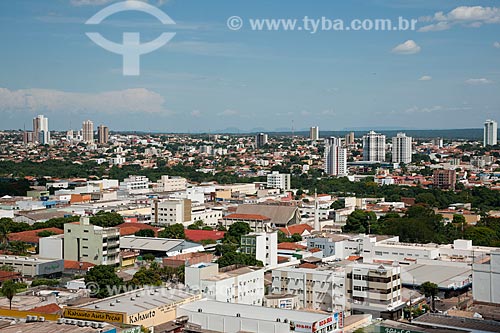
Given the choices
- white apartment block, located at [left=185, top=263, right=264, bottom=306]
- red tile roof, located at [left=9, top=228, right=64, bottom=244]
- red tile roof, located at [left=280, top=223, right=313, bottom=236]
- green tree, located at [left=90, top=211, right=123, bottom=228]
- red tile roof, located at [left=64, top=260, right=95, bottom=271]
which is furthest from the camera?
red tile roof, located at [left=280, top=223, right=313, bottom=236]

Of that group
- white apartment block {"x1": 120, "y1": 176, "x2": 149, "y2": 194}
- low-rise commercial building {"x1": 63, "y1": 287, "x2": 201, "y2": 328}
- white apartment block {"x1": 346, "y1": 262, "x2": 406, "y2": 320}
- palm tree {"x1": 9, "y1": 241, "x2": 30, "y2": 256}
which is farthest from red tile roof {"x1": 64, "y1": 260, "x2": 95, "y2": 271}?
white apartment block {"x1": 120, "y1": 176, "x2": 149, "y2": 194}

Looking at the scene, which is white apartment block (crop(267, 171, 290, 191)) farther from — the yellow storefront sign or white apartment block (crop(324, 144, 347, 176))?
the yellow storefront sign

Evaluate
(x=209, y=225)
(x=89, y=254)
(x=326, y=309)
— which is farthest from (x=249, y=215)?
(x=326, y=309)

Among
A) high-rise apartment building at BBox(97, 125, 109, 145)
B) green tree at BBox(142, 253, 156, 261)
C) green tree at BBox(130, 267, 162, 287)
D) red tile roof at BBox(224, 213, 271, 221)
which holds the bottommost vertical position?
green tree at BBox(142, 253, 156, 261)

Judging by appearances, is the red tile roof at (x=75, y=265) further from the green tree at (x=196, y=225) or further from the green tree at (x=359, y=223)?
the green tree at (x=359, y=223)

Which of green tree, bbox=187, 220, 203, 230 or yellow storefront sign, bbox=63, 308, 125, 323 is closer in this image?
yellow storefront sign, bbox=63, 308, 125, 323

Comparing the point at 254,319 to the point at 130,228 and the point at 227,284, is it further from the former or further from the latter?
the point at 130,228

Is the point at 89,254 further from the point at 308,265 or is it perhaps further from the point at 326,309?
the point at 326,309

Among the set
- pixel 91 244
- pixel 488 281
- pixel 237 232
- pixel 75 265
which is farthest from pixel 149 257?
pixel 488 281
